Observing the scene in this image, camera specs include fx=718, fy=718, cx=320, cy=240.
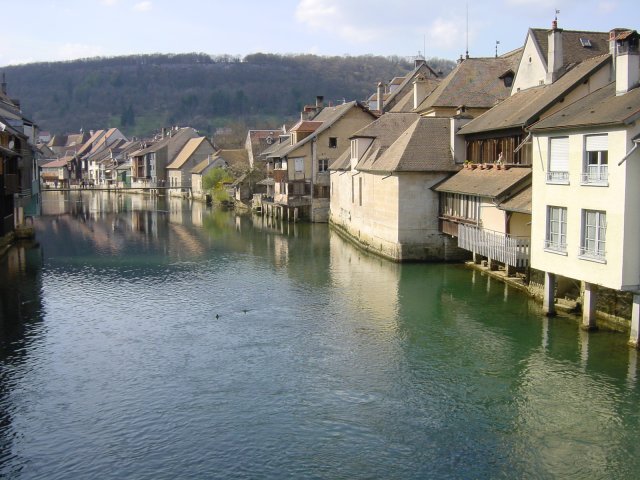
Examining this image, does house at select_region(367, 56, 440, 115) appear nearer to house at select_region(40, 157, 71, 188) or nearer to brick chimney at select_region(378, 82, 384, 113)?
brick chimney at select_region(378, 82, 384, 113)

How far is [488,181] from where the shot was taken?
30672 mm

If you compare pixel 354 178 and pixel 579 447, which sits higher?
pixel 354 178

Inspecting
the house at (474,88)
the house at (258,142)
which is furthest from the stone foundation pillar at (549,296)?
the house at (258,142)

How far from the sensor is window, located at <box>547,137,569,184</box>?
2200 centimetres

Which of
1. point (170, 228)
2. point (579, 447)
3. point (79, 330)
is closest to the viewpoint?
point (579, 447)

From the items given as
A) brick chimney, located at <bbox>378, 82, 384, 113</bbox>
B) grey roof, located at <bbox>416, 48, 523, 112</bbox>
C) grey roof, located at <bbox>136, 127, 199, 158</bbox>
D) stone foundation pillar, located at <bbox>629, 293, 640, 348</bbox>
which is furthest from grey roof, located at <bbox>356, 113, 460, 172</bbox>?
grey roof, located at <bbox>136, 127, 199, 158</bbox>

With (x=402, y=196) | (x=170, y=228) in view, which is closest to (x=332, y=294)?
(x=402, y=196)

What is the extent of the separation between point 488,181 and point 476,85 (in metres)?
12.6

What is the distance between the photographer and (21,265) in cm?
3634

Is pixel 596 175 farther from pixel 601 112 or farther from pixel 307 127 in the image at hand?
pixel 307 127

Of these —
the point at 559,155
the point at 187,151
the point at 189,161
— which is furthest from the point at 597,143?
the point at 187,151

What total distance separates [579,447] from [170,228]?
46282 mm

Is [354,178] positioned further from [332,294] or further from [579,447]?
[579,447]

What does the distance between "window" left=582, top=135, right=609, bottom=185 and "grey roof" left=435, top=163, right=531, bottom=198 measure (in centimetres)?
708
